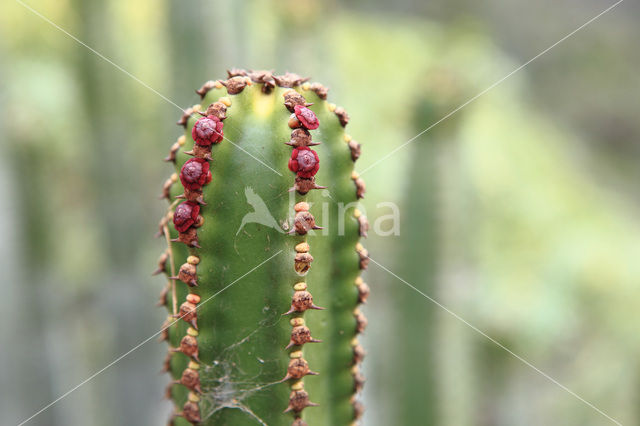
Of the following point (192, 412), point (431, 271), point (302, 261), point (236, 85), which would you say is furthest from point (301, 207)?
point (431, 271)

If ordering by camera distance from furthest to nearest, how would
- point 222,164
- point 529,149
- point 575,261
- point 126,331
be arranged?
point 529,149, point 575,261, point 126,331, point 222,164

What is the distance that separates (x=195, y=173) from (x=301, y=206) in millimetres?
248

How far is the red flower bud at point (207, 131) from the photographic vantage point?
146 centimetres

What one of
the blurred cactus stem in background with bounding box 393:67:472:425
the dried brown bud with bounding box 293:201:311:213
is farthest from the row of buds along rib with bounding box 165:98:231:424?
the blurred cactus stem in background with bounding box 393:67:472:425

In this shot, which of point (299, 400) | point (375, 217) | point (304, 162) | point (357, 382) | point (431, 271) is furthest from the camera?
point (375, 217)

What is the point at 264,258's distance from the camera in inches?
59.5

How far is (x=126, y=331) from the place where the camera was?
4.55 meters

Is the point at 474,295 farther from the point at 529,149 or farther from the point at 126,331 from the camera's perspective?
the point at 529,149

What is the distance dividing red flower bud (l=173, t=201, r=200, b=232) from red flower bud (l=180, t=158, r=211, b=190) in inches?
1.7

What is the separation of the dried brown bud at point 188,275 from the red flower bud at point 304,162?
327 mm

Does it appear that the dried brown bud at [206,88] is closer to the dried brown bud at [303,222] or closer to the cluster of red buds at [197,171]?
the cluster of red buds at [197,171]

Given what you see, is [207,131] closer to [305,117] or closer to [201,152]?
[201,152]

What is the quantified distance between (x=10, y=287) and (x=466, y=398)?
3.07m

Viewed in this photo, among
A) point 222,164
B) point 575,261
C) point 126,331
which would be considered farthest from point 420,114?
point 575,261
